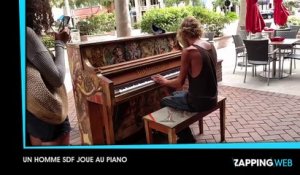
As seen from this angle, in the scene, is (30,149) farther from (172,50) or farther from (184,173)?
(172,50)

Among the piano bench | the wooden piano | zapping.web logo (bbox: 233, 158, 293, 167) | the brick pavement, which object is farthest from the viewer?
the brick pavement

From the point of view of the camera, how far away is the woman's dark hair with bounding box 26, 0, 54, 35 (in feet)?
5.26

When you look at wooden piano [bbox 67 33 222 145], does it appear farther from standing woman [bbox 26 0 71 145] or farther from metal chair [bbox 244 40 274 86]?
metal chair [bbox 244 40 274 86]

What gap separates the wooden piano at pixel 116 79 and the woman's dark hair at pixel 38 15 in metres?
0.70

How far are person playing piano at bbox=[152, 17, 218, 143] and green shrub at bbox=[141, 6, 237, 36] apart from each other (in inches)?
252

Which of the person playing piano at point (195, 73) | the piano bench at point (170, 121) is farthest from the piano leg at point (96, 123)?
the person playing piano at point (195, 73)

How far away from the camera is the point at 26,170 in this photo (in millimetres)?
1859

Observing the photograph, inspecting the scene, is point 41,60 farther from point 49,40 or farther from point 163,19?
point 163,19

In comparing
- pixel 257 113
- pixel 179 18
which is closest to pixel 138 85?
pixel 257 113

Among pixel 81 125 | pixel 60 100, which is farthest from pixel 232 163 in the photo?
pixel 81 125

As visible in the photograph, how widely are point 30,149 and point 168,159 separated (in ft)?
3.01

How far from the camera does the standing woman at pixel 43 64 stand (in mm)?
1513

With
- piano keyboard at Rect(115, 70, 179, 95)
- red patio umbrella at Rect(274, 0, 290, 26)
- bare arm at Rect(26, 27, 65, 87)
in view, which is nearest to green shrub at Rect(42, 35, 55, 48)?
bare arm at Rect(26, 27, 65, 87)

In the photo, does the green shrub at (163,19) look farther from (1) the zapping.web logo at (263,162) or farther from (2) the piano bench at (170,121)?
(1) the zapping.web logo at (263,162)
